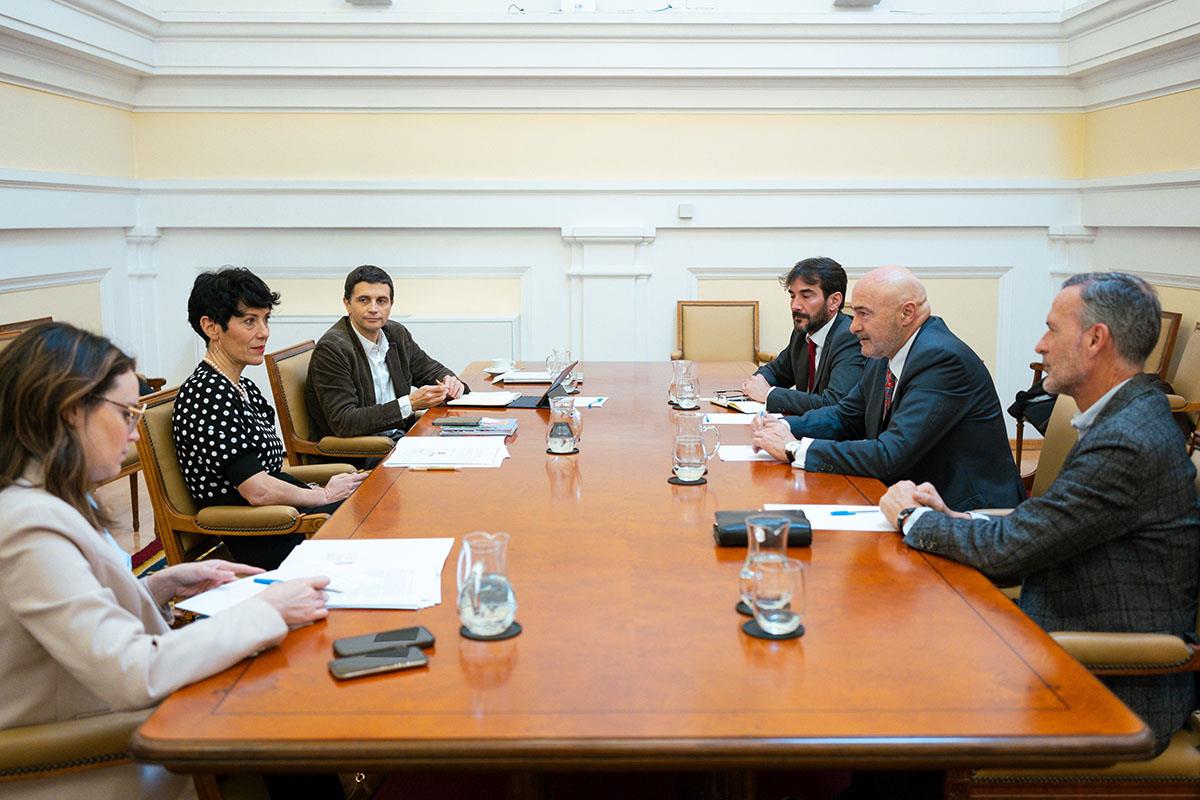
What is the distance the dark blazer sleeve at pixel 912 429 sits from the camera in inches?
117

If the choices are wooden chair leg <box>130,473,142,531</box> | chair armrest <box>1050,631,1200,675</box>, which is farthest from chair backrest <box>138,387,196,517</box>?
chair armrest <box>1050,631,1200,675</box>

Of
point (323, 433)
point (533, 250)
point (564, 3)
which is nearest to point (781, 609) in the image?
point (323, 433)

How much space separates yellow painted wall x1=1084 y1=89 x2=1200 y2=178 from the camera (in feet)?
17.8

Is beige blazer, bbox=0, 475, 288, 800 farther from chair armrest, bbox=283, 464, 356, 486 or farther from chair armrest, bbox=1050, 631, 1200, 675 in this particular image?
chair armrest, bbox=283, 464, 356, 486

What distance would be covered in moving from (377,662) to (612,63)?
530 centimetres

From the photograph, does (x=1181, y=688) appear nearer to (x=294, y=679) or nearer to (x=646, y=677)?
(x=646, y=677)

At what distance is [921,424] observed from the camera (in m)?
3.04

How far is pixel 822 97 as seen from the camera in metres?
6.57

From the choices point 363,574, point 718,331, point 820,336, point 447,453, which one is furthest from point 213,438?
point 718,331

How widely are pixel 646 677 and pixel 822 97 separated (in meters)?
5.53

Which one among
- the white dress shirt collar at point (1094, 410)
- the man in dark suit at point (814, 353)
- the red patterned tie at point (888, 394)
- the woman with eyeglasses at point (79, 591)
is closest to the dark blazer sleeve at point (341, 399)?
the man in dark suit at point (814, 353)

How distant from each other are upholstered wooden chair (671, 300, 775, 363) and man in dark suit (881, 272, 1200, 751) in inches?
169

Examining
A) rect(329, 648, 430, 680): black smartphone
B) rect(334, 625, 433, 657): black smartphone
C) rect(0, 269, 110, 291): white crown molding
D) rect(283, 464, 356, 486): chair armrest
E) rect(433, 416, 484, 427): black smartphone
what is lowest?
rect(283, 464, 356, 486): chair armrest

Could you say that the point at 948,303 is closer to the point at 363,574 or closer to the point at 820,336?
the point at 820,336
